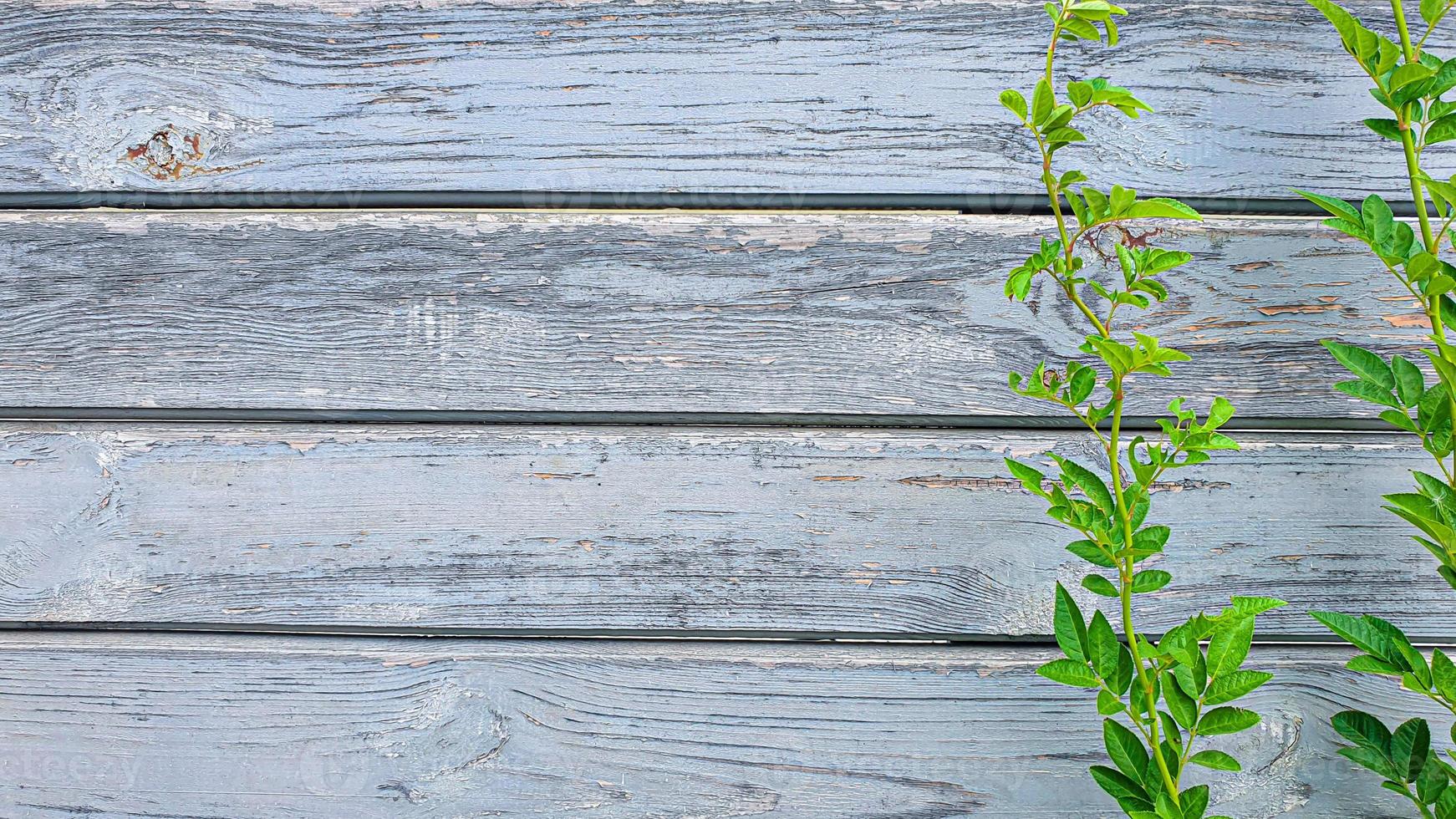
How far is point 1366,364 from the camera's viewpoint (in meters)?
0.48

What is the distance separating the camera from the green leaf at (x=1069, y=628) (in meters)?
0.46

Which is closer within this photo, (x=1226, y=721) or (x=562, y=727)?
(x=1226, y=721)

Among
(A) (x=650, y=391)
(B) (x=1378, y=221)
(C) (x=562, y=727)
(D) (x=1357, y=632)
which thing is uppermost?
(B) (x=1378, y=221)

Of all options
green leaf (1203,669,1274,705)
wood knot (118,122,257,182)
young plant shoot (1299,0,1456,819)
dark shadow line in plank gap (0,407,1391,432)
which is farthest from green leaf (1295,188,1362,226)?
wood knot (118,122,257,182)

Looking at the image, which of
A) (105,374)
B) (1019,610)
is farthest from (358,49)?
(1019,610)

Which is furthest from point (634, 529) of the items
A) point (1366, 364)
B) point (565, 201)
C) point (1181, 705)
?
point (1366, 364)

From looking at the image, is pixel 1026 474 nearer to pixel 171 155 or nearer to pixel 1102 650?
pixel 1102 650

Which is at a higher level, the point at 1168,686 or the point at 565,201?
the point at 565,201

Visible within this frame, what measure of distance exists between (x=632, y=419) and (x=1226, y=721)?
0.36m

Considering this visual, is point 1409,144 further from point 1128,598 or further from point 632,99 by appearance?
point 632,99

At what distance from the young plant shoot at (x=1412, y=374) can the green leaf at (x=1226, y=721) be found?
0.23 feet

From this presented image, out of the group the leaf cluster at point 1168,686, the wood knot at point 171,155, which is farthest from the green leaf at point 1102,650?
the wood knot at point 171,155

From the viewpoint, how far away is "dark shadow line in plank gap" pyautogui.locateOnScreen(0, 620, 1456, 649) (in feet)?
1.80

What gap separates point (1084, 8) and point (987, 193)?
0.41 feet
